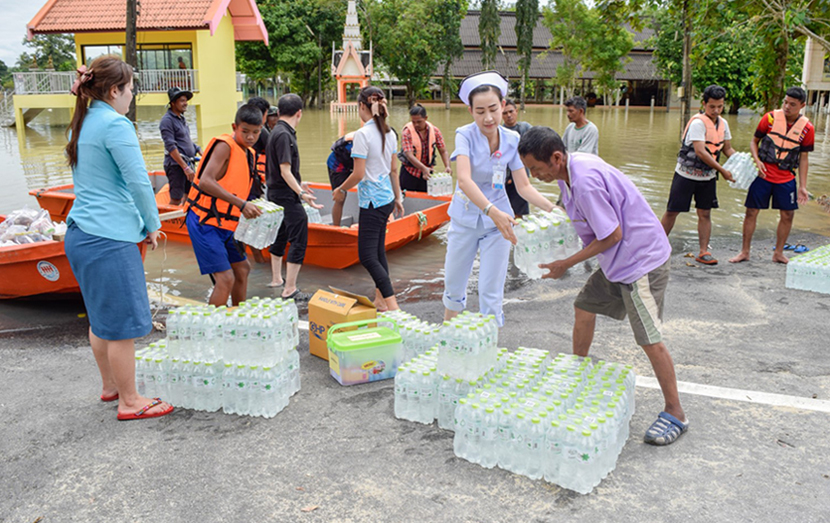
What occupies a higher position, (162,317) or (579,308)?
(579,308)

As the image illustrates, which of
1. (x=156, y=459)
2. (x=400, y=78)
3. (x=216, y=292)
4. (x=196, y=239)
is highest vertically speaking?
(x=400, y=78)

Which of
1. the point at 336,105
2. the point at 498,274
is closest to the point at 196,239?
the point at 498,274

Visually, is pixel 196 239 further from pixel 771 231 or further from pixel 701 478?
Result: pixel 771 231

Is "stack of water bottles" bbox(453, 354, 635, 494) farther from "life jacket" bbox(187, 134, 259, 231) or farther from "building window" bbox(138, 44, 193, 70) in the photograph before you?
"building window" bbox(138, 44, 193, 70)

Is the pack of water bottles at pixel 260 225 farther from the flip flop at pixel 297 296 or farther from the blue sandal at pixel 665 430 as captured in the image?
the blue sandal at pixel 665 430

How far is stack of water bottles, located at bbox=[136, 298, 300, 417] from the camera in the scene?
4.17 m

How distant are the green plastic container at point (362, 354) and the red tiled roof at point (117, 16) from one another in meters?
25.9

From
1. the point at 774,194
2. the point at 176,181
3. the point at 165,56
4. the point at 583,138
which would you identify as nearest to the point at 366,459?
the point at 583,138

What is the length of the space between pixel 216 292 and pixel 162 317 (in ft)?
5.31

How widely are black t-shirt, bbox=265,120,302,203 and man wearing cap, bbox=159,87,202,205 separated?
2.02 metres

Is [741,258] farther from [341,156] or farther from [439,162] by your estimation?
→ [439,162]

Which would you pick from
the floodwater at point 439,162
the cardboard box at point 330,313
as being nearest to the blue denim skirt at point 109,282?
the cardboard box at point 330,313

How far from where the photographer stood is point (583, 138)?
8.19 m

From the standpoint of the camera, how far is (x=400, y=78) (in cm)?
5375
